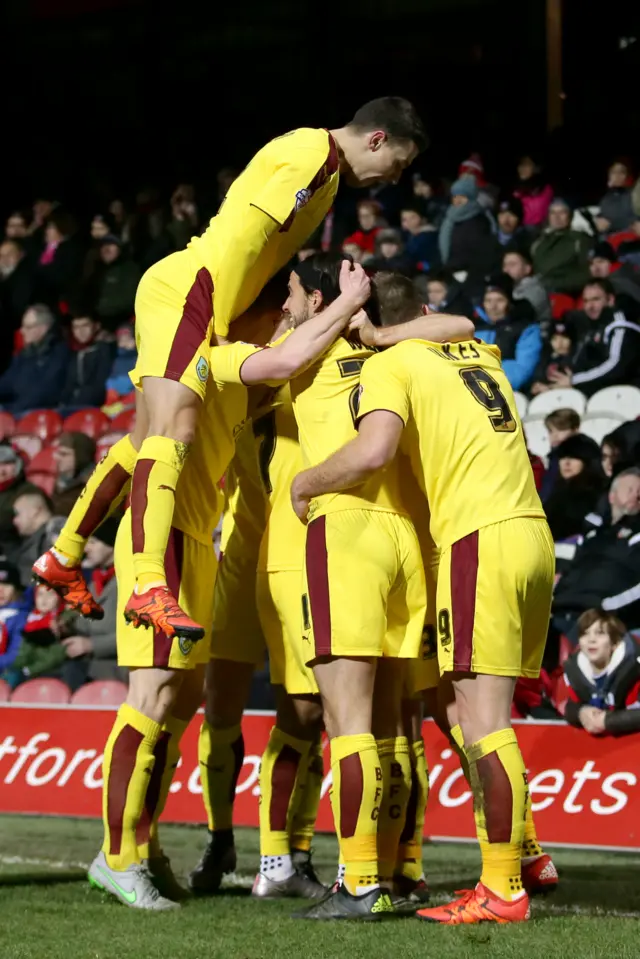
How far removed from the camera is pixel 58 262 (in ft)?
40.5

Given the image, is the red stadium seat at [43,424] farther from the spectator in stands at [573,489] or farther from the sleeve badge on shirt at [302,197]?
the sleeve badge on shirt at [302,197]

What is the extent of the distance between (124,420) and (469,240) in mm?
3142

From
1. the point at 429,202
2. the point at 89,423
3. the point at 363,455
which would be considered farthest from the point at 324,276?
the point at 429,202

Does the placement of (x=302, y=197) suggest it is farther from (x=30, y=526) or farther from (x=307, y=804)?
(x=30, y=526)

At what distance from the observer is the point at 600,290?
31.1 ft

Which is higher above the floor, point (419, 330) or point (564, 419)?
point (419, 330)

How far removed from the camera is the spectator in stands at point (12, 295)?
12.0 meters

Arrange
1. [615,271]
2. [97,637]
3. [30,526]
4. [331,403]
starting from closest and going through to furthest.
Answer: [331,403] < [97,637] < [30,526] < [615,271]

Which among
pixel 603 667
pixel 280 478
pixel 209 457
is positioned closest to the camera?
pixel 209 457

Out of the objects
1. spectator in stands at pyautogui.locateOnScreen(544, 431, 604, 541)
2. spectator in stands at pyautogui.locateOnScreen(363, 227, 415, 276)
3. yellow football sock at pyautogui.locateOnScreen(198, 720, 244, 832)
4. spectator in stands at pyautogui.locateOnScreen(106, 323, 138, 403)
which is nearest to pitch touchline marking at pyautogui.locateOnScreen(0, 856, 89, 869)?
yellow football sock at pyautogui.locateOnScreen(198, 720, 244, 832)

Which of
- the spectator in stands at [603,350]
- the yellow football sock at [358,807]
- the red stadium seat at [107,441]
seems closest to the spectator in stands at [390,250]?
the spectator in stands at [603,350]

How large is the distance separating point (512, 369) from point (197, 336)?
533cm

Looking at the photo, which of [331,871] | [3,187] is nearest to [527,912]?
[331,871]

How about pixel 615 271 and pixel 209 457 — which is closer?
pixel 209 457
